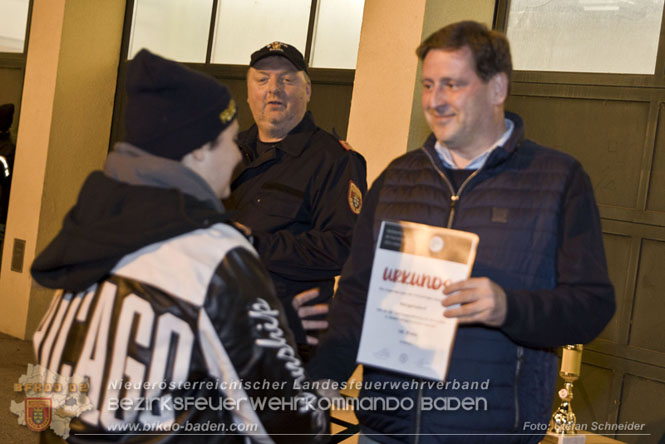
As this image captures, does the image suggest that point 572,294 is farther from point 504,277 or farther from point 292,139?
point 292,139

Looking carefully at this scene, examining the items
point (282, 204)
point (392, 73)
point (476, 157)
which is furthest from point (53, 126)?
point (476, 157)

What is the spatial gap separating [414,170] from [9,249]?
557cm

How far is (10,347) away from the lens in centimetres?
621

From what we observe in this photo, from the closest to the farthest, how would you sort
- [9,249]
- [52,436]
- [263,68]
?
[52,436], [263,68], [9,249]

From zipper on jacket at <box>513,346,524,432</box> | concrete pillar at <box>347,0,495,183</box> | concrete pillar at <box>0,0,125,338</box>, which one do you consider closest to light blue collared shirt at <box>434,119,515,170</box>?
zipper on jacket at <box>513,346,524,432</box>

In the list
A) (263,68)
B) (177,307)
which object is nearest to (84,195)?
(177,307)

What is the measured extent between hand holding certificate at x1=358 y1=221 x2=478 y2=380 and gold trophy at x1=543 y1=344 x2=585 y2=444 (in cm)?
136

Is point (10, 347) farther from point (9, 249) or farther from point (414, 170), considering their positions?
point (414, 170)

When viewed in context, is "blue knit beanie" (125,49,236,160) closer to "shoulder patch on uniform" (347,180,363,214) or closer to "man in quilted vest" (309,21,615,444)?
"man in quilted vest" (309,21,615,444)

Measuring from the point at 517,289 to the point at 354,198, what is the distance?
1.19m

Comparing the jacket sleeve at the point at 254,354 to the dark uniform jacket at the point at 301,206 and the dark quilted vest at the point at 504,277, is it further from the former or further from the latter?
the dark uniform jacket at the point at 301,206

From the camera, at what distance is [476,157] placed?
2.07 m

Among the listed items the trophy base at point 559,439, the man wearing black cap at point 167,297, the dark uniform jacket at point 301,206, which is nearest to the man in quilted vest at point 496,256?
the man wearing black cap at point 167,297

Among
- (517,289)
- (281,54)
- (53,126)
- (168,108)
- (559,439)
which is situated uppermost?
(281,54)
